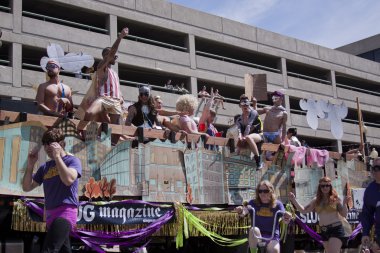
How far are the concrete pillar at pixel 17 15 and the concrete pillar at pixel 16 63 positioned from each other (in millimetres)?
967

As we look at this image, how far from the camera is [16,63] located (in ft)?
97.1

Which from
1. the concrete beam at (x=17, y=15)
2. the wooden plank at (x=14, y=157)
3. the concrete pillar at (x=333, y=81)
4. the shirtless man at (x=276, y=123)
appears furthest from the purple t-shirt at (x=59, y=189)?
the concrete pillar at (x=333, y=81)

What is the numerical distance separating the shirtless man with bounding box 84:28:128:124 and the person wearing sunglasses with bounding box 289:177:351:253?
2.94 m

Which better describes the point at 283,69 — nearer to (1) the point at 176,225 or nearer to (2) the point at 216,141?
(2) the point at 216,141

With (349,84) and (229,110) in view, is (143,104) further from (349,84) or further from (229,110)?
(349,84)

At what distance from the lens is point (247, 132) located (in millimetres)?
9734

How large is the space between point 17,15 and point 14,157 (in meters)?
25.4

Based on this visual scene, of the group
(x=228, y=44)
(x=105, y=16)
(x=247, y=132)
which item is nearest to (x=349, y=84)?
(x=228, y=44)

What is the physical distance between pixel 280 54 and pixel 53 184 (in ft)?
131

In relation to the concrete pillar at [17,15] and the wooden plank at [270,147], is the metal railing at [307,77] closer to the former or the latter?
the concrete pillar at [17,15]

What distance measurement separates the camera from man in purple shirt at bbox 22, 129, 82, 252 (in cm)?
479

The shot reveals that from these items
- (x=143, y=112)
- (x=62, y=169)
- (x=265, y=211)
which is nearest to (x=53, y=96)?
(x=143, y=112)

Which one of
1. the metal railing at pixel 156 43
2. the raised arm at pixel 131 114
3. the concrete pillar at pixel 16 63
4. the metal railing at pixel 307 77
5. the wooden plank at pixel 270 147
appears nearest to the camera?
the raised arm at pixel 131 114

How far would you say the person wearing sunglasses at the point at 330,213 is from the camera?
793cm
